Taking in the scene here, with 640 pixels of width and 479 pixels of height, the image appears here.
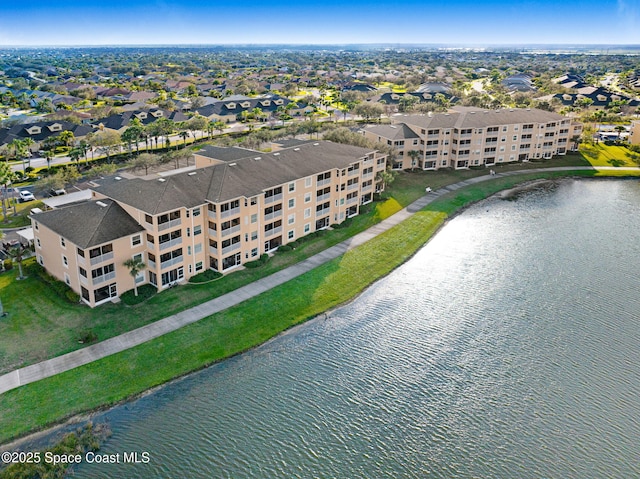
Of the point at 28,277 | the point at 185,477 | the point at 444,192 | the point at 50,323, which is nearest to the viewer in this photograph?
the point at 185,477

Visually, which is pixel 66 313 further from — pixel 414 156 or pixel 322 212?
pixel 414 156

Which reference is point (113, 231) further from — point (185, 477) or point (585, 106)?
point (585, 106)

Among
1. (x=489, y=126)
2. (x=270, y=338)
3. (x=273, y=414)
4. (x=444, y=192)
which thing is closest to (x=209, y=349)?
(x=270, y=338)

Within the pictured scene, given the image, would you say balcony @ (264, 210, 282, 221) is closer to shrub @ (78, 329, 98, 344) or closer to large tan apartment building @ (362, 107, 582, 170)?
shrub @ (78, 329, 98, 344)

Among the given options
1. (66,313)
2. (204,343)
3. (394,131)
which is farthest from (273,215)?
(394,131)

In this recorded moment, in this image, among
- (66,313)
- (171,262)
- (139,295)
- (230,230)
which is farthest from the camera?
(230,230)

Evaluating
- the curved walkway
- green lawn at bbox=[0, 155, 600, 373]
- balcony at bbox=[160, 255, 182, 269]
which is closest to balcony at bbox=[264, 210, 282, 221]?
green lawn at bbox=[0, 155, 600, 373]
